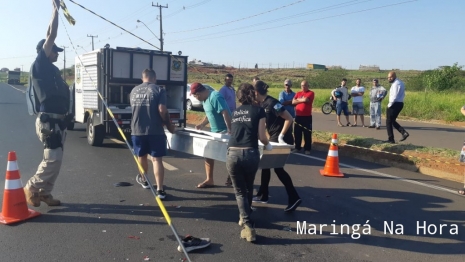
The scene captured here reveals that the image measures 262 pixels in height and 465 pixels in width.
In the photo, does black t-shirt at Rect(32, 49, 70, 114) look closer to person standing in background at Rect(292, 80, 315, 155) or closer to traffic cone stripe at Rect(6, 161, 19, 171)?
traffic cone stripe at Rect(6, 161, 19, 171)

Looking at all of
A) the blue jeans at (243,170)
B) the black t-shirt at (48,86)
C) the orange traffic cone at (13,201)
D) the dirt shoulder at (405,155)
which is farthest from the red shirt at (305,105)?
the orange traffic cone at (13,201)

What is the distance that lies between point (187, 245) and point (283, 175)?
2008mm

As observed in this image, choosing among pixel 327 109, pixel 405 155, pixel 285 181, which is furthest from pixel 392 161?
pixel 327 109

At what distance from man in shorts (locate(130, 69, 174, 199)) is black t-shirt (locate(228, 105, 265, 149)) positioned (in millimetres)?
1481

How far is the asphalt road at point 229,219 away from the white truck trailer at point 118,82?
80.5 inches

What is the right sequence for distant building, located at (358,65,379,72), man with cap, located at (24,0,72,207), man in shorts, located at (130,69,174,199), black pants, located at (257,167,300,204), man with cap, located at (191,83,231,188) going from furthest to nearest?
distant building, located at (358,65,379,72), man with cap, located at (191,83,231,188), man in shorts, located at (130,69,174,199), black pants, located at (257,167,300,204), man with cap, located at (24,0,72,207)

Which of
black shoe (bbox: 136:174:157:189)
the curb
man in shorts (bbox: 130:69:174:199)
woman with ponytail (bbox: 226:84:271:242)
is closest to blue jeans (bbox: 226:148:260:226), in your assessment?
woman with ponytail (bbox: 226:84:271:242)

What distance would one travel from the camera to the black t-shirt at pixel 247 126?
4969 mm

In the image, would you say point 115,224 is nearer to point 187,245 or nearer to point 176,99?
point 187,245

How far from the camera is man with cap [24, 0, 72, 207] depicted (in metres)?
5.58

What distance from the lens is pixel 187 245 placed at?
4.59 meters

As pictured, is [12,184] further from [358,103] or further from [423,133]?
[358,103]

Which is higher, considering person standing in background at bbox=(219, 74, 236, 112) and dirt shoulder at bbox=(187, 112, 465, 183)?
person standing in background at bbox=(219, 74, 236, 112)

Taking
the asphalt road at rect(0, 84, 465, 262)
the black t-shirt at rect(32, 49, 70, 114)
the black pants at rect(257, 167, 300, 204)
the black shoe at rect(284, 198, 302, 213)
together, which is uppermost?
the black t-shirt at rect(32, 49, 70, 114)
